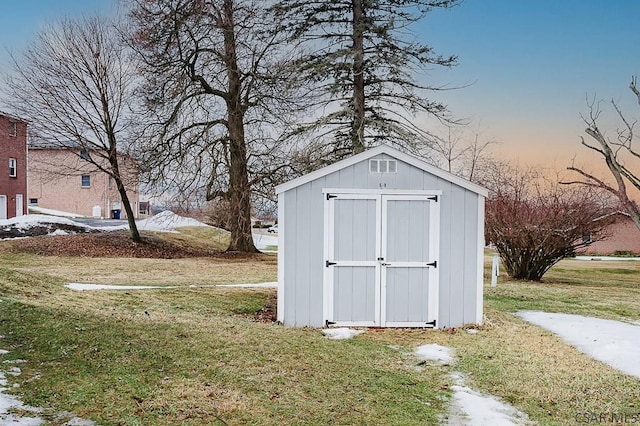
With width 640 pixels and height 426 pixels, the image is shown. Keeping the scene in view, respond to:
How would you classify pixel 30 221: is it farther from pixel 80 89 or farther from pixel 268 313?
pixel 268 313

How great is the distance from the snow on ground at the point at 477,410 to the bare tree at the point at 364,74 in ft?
48.7

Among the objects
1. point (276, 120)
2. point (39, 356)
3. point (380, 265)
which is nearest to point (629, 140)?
point (276, 120)

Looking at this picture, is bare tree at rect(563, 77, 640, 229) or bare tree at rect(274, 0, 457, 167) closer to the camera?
bare tree at rect(563, 77, 640, 229)

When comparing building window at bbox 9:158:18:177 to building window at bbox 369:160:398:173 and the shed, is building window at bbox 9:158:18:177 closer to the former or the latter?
the shed

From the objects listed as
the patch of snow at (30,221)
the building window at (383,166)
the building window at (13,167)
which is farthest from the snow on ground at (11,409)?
the building window at (13,167)

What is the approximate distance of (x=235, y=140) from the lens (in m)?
23.2

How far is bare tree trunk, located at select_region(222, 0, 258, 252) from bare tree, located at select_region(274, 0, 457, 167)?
2.42 m

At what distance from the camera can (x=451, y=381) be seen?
6.14 m

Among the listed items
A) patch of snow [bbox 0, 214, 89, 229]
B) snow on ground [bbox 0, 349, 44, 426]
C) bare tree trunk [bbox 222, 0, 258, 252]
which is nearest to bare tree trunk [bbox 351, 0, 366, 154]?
bare tree trunk [bbox 222, 0, 258, 252]

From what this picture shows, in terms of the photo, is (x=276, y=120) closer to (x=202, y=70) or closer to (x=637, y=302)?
(x=202, y=70)

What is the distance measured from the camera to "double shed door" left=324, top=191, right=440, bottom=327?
8.89 meters

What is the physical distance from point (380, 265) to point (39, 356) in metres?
4.86

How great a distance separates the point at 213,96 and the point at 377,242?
54.2 ft

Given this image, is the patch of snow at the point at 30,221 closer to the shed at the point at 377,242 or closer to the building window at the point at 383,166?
the shed at the point at 377,242
